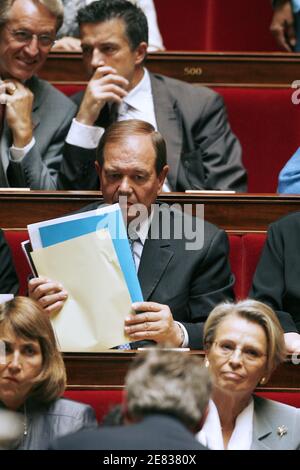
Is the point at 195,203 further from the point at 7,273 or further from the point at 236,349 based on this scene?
the point at 236,349

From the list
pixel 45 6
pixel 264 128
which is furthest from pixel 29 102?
pixel 264 128

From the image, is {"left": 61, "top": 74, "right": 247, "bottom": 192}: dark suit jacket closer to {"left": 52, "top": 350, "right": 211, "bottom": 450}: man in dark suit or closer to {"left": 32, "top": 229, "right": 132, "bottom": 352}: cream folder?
{"left": 32, "top": 229, "right": 132, "bottom": 352}: cream folder

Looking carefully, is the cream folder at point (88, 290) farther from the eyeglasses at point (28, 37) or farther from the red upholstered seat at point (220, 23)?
the red upholstered seat at point (220, 23)

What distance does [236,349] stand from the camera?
98 centimetres

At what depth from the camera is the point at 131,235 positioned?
1.19 metres

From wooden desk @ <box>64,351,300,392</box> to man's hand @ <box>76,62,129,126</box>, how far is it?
1.37 ft

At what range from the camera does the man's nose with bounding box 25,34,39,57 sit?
1417 millimetres

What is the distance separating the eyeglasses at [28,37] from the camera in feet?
4.68

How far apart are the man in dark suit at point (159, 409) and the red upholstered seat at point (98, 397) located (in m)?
0.29

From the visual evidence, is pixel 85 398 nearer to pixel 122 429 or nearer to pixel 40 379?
pixel 40 379
